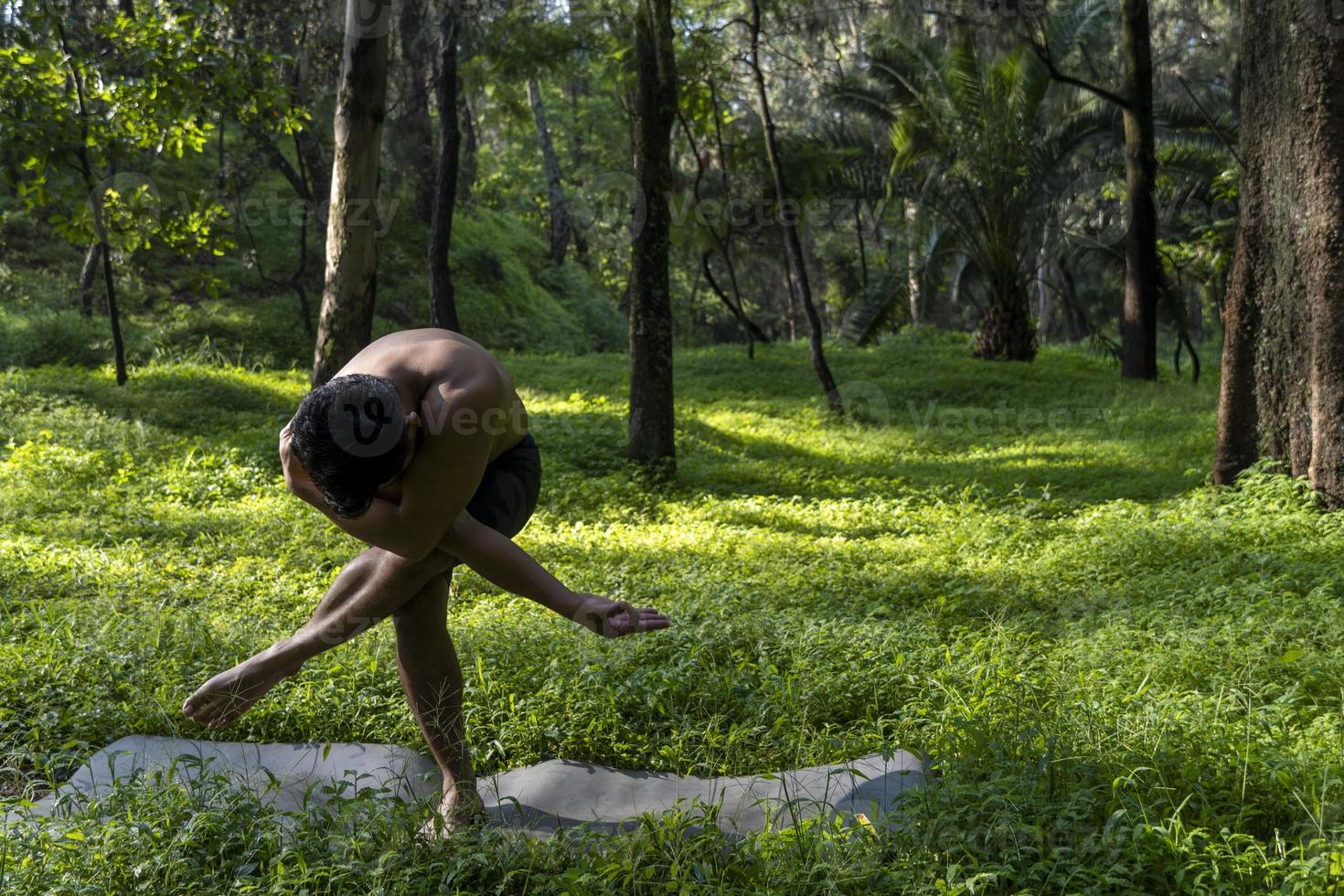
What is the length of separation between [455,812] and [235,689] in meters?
0.76

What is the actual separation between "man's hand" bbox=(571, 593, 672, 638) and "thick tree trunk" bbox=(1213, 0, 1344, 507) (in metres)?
4.97

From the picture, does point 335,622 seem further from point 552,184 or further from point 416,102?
point 552,184

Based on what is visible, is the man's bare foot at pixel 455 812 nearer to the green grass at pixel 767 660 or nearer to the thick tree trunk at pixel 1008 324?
the green grass at pixel 767 660

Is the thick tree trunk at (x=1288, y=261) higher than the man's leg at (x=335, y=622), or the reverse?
the thick tree trunk at (x=1288, y=261)

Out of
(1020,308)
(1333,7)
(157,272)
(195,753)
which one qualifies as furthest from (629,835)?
(157,272)

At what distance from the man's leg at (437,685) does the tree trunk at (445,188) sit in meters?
11.0

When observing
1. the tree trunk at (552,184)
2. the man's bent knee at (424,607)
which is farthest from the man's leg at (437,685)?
the tree trunk at (552,184)

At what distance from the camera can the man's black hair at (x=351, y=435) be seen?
105 inches

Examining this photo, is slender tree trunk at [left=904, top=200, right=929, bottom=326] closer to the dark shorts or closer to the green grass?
the green grass

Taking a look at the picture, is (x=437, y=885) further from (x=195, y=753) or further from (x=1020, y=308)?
(x=1020, y=308)

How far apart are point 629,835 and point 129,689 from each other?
2363mm

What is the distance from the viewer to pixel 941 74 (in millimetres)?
15750

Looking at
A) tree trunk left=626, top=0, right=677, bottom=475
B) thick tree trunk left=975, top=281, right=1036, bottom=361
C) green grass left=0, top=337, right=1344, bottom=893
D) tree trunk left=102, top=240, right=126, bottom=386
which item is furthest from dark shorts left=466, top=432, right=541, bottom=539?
thick tree trunk left=975, top=281, right=1036, bottom=361

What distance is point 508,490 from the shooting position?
128 inches
